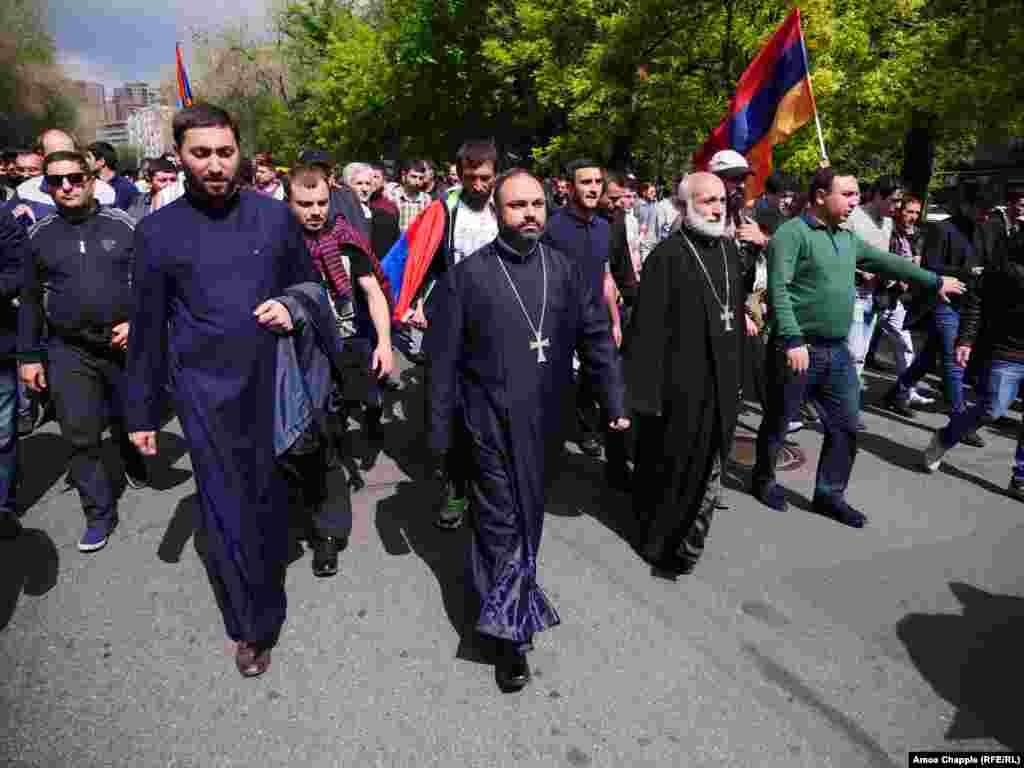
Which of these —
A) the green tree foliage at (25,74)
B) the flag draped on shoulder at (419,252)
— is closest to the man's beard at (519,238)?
the flag draped on shoulder at (419,252)

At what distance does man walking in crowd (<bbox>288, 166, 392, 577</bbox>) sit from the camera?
3885 millimetres

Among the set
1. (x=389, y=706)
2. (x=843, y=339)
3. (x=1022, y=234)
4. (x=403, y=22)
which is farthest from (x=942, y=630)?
(x=403, y=22)

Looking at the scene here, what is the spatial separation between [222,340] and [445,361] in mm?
865

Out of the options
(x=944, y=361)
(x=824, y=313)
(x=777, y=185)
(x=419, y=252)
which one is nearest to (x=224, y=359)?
(x=419, y=252)

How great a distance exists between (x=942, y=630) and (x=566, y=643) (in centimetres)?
183

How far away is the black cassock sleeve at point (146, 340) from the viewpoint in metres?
2.80

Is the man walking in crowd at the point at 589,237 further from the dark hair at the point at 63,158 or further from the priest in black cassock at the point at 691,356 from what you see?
the dark hair at the point at 63,158

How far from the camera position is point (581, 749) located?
108 inches

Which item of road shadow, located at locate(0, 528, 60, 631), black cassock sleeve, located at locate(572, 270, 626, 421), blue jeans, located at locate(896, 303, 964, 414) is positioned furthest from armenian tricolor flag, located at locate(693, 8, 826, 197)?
road shadow, located at locate(0, 528, 60, 631)

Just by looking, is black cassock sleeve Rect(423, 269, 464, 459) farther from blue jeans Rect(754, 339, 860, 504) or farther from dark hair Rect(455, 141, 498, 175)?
blue jeans Rect(754, 339, 860, 504)

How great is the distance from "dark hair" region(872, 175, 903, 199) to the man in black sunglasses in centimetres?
572

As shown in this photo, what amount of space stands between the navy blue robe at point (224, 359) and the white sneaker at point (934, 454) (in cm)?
484

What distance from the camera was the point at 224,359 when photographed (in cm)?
289

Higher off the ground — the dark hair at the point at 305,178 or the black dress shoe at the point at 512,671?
the dark hair at the point at 305,178
